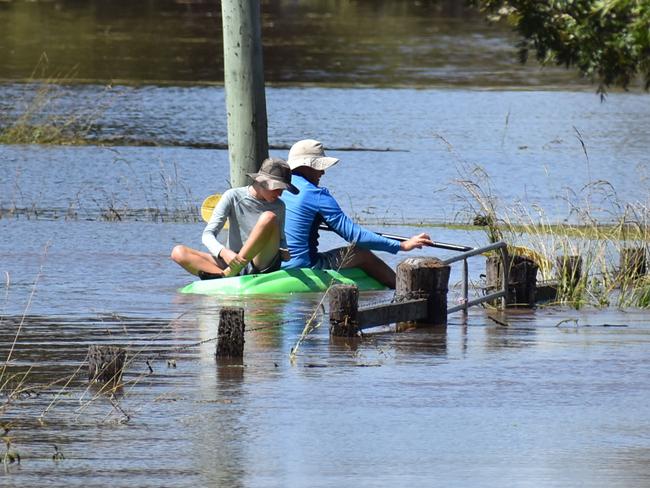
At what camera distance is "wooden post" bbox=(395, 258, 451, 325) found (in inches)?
445

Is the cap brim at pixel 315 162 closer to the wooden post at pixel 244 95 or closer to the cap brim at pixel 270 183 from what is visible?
the cap brim at pixel 270 183

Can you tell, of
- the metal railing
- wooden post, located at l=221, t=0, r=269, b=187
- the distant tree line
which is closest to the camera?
the metal railing

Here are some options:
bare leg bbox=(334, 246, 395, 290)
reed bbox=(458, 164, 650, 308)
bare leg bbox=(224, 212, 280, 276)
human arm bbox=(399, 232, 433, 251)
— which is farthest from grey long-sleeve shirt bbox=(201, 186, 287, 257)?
reed bbox=(458, 164, 650, 308)

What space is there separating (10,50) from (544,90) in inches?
571

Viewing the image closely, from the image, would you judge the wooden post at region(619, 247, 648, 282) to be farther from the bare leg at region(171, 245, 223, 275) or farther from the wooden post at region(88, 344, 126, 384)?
the wooden post at region(88, 344, 126, 384)

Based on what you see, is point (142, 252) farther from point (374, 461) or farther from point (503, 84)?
point (503, 84)

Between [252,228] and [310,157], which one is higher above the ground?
[310,157]

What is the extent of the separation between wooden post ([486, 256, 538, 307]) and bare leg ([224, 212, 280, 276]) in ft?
5.27

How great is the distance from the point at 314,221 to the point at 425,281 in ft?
6.03

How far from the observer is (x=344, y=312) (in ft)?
35.1

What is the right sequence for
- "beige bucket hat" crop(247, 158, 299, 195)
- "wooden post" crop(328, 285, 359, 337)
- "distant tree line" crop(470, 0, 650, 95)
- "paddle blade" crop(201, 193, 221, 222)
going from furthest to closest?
"distant tree line" crop(470, 0, 650, 95) < "paddle blade" crop(201, 193, 221, 222) < "beige bucket hat" crop(247, 158, 299, 195) < "wooden post" crop(328, 285, 359, 337)

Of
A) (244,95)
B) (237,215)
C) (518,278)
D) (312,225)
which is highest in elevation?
(244,95)

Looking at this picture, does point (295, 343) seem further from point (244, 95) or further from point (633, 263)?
point (244, 95)

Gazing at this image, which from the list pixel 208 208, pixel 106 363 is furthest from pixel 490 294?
pixel 106 363
